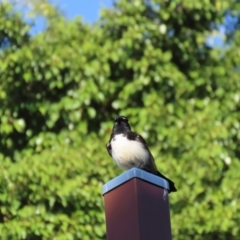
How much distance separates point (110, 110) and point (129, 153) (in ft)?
12.1

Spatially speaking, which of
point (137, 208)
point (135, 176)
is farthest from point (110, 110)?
point (137, 208)

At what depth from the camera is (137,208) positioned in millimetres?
4480

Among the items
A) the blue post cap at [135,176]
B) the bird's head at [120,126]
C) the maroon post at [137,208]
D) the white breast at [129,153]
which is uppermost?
the bird's head at [120,126]

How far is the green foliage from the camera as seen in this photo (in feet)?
30.1

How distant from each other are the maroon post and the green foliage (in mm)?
4427

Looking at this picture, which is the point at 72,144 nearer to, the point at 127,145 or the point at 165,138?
the point at 165,138

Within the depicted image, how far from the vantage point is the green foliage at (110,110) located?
9180 millimetres

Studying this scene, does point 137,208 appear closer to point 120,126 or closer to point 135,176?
point 135,176

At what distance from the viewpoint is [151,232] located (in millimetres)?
4461

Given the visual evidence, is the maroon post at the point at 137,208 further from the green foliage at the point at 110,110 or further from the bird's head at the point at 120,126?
the green foliage at the point at 110,110

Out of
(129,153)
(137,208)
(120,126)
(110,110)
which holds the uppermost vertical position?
(110,110)

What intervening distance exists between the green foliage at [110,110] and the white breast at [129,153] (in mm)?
2409

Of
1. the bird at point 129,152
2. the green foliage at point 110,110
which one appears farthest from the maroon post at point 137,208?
the green foliage at point 110,110

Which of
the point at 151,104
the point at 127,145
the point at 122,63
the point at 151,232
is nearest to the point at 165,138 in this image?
the point at 151,104
